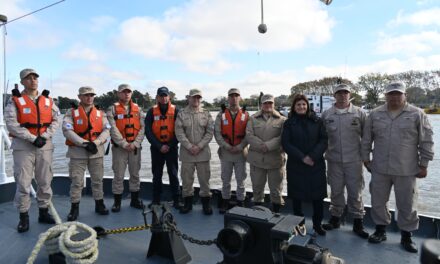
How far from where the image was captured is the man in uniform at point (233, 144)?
13.8 ft

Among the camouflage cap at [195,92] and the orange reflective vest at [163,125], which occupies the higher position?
the camouflage cap at [195,92]

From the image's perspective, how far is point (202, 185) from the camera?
4312 mm

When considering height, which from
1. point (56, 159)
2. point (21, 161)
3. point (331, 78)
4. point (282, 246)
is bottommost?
point (56, 159)

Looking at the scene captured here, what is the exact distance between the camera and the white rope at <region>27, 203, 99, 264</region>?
2.43 m

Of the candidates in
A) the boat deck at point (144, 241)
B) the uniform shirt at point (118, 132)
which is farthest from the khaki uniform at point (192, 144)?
the uniform shirt at point (118, 132)

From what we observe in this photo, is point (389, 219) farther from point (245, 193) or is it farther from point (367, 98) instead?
point (367, 98)

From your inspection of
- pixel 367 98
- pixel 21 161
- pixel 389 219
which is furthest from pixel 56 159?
pixel 367 98

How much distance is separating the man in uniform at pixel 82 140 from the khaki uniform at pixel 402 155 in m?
3.19

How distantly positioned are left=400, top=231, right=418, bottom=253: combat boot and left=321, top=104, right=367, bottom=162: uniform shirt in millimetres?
838

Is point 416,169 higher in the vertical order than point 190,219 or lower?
higher

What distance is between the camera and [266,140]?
3.94 meters

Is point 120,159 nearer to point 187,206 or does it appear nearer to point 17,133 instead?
point 187,206

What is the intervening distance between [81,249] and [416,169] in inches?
120

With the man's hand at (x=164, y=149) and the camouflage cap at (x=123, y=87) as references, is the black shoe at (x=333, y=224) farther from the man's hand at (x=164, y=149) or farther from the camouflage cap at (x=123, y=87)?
the camouflage cap at (x=123, y=87)
